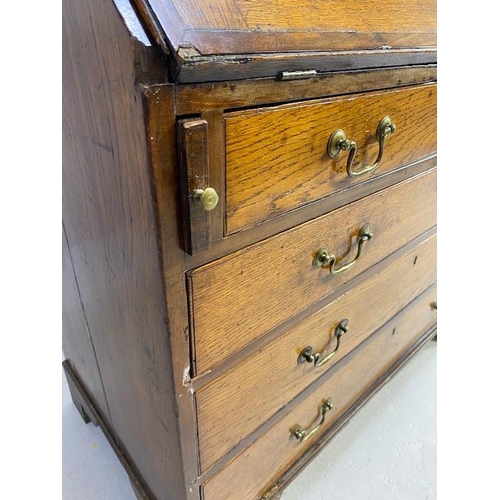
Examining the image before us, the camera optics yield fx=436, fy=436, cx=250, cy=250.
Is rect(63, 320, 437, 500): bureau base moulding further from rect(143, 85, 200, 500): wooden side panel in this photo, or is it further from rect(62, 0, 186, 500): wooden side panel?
rect(143, 85, 200, 500): wooden side panel

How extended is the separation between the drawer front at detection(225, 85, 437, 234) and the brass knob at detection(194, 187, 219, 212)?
3 centimetres

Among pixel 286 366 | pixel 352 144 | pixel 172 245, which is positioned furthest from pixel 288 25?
pixel 286 366

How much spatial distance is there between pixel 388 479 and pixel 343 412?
0.21 meters

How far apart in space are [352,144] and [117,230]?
0.34 m

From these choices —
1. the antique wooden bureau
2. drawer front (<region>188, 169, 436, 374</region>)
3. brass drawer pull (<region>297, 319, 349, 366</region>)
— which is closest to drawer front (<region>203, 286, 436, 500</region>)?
the antique wooden bureau

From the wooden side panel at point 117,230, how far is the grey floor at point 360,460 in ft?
0.96

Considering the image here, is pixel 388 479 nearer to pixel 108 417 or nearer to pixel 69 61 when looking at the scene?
pixel 108 417

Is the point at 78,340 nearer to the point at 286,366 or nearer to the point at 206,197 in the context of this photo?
the point at 286,366

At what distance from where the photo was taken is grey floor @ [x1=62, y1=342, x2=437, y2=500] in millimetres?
1040

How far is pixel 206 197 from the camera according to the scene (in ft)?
1.51

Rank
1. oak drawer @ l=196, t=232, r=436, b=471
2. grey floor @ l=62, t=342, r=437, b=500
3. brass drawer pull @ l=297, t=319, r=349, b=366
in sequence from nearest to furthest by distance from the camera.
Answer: oak drawer @ l=196, t=232, r=436, b=471
brass drawer pull @ l=297, t=319, r=349, b=366
grey floor @ l=62, t=342, r=437, b=500

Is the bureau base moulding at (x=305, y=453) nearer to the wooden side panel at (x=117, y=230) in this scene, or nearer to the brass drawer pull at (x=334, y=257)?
the wooden side panel at (x=117, y=230)

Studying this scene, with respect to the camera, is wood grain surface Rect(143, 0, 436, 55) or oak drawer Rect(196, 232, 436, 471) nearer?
wood grain surface Rect(143, 0, 436, 55)

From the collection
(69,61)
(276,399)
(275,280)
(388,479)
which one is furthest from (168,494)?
(69,61)
